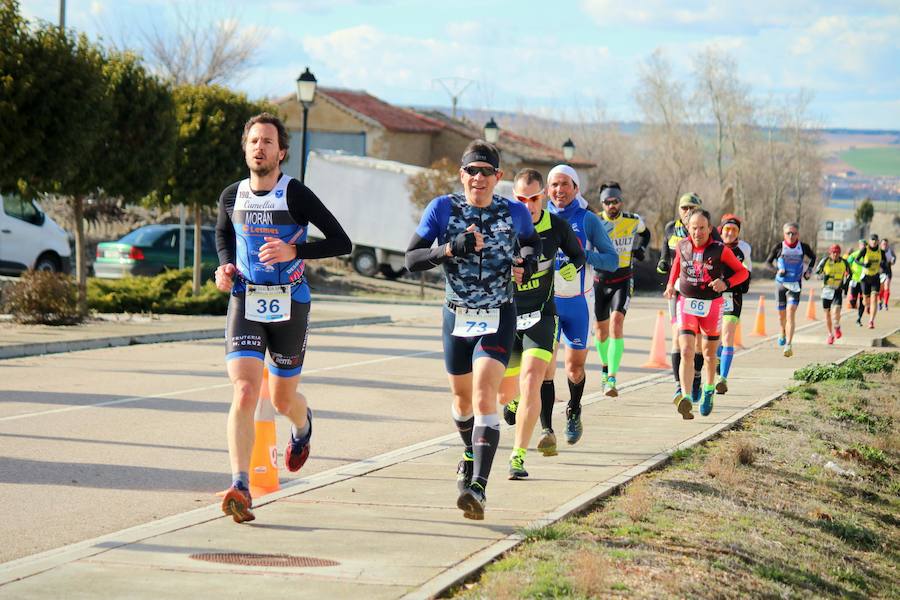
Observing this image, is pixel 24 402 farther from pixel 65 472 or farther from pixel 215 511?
pixel 215 511

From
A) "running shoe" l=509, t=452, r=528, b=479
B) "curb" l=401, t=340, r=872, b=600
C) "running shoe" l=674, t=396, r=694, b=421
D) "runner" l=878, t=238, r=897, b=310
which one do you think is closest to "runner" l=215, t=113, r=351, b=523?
"curb" l=401, t=340, r=872, b=600

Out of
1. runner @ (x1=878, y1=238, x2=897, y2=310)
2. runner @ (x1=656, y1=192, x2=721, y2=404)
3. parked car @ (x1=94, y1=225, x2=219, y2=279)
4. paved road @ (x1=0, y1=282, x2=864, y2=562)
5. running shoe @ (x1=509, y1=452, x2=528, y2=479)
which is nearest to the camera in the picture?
paved road @ (x1=0, y1=282, x2=864, y2=562)

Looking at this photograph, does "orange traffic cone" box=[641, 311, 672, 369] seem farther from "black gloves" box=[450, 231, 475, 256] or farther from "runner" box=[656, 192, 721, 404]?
"black gloves" box=[450, 231, 475, 256]

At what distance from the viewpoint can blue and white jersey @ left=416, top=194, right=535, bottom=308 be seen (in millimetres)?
7488

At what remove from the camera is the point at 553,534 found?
7000 mm

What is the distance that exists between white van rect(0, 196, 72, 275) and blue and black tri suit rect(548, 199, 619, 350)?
731 inches

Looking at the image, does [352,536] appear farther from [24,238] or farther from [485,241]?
[24,238]

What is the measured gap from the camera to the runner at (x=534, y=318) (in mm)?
8773

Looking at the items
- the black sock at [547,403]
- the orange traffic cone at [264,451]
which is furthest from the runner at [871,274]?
the orange traffic cone at [264,451]

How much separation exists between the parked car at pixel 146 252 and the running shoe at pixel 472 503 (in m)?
25.1

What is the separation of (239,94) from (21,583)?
22773mm

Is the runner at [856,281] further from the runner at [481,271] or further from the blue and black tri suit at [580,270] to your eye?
the runner at [481,271]

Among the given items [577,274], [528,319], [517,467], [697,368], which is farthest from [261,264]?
[697,368]

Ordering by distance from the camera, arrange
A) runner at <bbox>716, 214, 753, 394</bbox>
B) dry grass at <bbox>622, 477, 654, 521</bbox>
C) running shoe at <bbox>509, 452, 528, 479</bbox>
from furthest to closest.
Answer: runner at <bbox>716, 214, 753, 394</bbox>
running shoe at <bbox>509, 452, 528, 479</bbox>
dry grass at <bbox>622, 477, 654, 521</bbox>
